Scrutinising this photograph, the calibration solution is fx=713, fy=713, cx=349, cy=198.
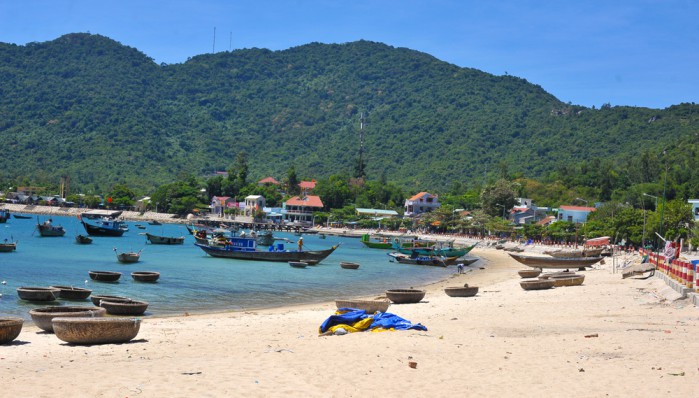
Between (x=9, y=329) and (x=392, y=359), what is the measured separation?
786 centimetres

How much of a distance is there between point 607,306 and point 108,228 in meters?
71.2

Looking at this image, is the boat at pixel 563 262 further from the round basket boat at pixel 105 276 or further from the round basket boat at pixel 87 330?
the round basket boat at pixel 87 330

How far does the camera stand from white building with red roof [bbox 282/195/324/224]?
138 m

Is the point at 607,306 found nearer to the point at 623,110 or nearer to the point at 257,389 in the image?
the point at 257,389

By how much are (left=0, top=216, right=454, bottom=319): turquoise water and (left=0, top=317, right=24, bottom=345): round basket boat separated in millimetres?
6601

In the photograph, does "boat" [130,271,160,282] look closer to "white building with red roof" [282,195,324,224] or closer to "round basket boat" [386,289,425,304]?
"round basket boat" [386,289,425,304]

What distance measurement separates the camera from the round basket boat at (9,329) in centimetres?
1423

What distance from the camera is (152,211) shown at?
490 ft

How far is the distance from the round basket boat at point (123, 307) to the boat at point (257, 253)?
97.4 ft

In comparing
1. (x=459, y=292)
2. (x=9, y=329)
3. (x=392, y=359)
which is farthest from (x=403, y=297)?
(x=9, y=329)

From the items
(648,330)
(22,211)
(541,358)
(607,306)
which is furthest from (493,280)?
(22,211)

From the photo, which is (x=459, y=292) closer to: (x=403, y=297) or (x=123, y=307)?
(x=403, y=297)

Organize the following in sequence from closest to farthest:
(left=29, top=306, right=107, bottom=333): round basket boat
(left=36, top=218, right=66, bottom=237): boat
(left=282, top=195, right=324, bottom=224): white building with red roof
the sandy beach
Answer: the sandy beach → (left=29, top=306, right=107, bottom=333): round basket boat → (left=36, top=218, right=66, bottom=237): boat → (left=282, top=195, right=324, bottom=224): white building with red roof

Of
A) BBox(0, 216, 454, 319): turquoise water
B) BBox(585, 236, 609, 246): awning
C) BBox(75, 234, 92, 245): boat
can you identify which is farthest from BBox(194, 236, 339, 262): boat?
BBox(585, 236, 609, 246): awning
